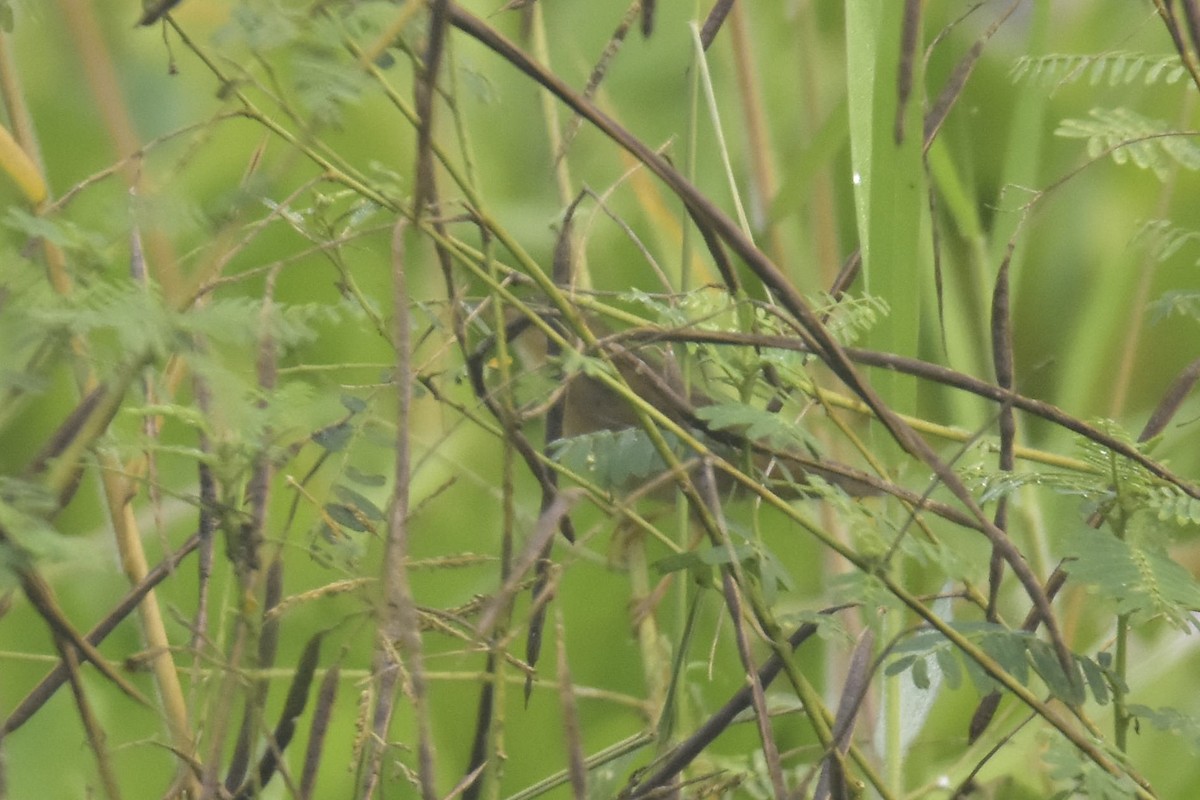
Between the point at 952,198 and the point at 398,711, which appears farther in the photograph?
the point at 952,198

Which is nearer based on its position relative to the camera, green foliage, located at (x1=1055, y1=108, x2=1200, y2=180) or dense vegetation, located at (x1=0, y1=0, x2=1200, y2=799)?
dense vegetation, located at (x1=0, y1=0, x2=1200, y2=799)

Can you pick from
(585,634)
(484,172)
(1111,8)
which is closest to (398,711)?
(585,634)

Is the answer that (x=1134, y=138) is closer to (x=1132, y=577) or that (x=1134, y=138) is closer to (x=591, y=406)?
(x=1132, y=577)

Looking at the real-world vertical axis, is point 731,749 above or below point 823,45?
below

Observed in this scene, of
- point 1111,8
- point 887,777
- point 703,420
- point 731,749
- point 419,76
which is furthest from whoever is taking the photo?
point 1111,8

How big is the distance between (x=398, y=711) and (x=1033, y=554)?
44 centimetres

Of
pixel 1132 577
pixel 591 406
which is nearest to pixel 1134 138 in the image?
pixel 1132 577

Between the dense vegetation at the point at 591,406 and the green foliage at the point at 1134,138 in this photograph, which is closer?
the dense vegetation at the point at 591,406

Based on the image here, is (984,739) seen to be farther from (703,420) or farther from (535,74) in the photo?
(535,74)

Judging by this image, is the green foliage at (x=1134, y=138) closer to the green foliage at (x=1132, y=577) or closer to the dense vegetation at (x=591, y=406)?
the dense vegetation at (x=591, y=406)

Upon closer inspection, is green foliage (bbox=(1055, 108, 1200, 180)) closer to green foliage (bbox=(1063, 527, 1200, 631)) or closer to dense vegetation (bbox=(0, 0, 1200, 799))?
dense vegetation (bbox=(0, 0, 1200, 799))

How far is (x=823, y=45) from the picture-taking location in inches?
36.0

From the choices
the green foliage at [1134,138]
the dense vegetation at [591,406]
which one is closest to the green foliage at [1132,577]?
the dense vegetation at [591,406]

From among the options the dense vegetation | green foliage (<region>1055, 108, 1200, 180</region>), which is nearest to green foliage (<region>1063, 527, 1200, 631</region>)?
the dense vegetation
